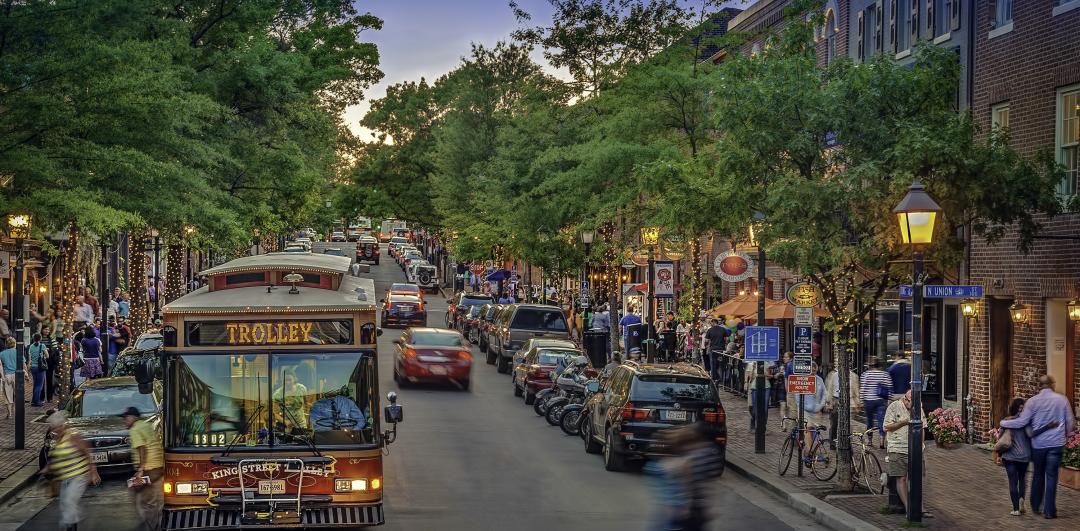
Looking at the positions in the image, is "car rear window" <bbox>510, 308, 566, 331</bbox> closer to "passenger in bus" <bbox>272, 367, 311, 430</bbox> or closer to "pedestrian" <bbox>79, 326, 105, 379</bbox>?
"pedestrian" <bbox>79, 326, 105, 379</bbox>

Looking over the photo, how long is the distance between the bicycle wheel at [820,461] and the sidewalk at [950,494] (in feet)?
0.51

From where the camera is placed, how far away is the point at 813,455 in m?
20.0

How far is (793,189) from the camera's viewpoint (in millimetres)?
18656

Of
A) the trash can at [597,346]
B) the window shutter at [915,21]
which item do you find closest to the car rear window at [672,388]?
the window shutter at [915,21]

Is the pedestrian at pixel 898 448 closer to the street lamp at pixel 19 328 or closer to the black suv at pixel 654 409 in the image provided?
the black suv at pixel 654 409

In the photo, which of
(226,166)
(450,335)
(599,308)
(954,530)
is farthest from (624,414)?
(599,308)

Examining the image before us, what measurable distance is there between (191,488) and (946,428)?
15.1m

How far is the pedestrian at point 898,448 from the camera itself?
53.9 feet

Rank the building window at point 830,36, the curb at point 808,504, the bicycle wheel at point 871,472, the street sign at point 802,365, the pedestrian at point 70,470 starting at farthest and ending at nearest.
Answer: the building window at point 830,36 < the street sign at point 802,365 < the bicycle wheel at point 871,472 < the curb at point 808,504 < the pedestrian at point 70,470

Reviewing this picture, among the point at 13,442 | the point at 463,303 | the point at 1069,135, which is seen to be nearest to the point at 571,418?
the point at 13,442

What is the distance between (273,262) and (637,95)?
2296 centimetres

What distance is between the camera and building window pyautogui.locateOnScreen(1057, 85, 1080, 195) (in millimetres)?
21812

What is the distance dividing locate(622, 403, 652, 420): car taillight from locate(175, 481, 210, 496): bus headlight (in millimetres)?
8465

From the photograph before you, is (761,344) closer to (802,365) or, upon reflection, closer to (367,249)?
(802,365)
